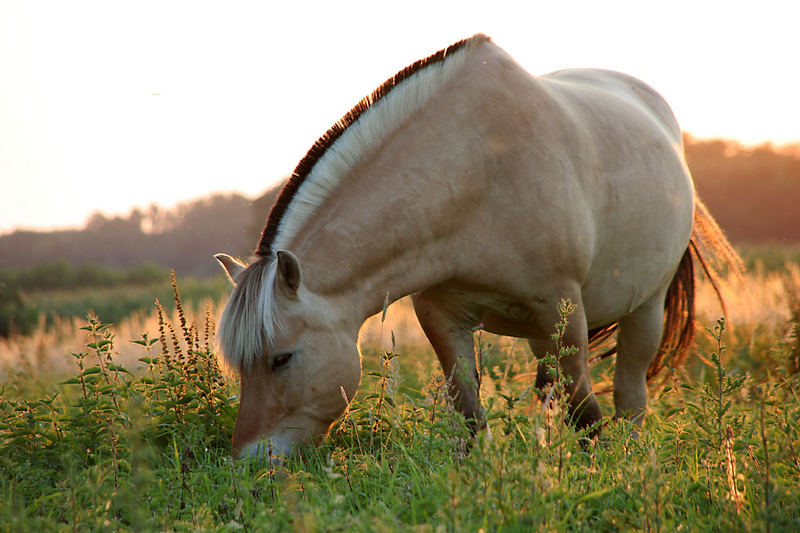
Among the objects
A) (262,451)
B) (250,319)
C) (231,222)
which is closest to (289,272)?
(250,319)

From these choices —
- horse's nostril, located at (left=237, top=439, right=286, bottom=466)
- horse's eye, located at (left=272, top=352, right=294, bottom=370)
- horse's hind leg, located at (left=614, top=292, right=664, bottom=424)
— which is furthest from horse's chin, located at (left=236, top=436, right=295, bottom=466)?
horse's hind leg, located at (left=614, top=292, right=664, bottom=424)

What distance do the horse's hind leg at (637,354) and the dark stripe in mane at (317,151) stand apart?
2371 millimetres

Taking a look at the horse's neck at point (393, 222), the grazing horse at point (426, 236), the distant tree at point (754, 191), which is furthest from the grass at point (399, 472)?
the distant tree at point (754, 191)

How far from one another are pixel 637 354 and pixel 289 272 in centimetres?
276

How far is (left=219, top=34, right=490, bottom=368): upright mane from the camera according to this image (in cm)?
264

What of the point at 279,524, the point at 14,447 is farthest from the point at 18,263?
the point at 279,524

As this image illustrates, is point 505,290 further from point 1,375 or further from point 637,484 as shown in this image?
point 1,375

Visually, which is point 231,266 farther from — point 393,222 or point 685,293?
point 685,293

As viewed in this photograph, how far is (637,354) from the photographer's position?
4223 mm

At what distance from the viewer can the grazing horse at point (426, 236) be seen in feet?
8.80

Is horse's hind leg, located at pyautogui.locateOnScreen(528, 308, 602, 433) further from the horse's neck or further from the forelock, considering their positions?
the forelock

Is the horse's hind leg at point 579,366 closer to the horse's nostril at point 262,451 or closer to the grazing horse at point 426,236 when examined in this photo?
the grazing horse at point 426,236

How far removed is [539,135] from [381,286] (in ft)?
3.60

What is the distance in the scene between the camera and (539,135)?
118 inches
